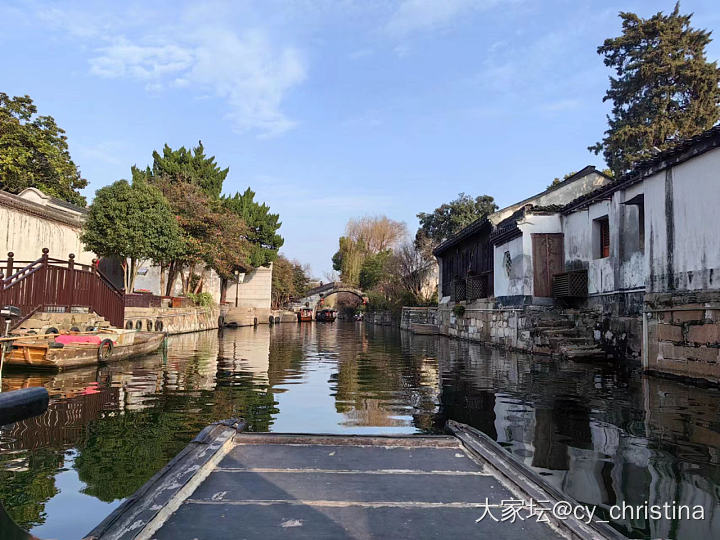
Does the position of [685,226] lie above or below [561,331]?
above

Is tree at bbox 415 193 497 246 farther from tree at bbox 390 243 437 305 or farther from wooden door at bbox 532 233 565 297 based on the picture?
wooden door at bbox 532 233 565 297

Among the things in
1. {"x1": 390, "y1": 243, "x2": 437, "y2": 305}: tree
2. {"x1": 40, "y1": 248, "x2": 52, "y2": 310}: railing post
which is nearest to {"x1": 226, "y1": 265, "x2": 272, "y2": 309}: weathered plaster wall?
{"x1": 390, "y1": 243, "x2": 437, "y2": 305}: tree

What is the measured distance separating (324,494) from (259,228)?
46.6 metres

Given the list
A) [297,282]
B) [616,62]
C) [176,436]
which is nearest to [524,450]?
[176,436]

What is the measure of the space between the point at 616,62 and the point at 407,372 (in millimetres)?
29104

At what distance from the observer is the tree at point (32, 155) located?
27.9 m

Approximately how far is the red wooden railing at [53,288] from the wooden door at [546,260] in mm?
14595

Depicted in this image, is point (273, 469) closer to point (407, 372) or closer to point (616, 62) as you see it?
point (407, 372)

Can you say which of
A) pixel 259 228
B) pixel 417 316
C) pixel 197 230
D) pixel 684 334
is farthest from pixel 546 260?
pixel 259 228

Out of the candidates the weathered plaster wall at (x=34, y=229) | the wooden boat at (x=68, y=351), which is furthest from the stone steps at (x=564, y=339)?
the weathered plaster wall at (x=34, y=229)

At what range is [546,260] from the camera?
60.8 ft

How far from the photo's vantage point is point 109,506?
12.8 feet

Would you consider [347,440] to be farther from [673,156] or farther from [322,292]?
[322,292]

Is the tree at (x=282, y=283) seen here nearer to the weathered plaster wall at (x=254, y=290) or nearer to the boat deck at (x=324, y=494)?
the weathered plaster wall at (x=254, y=290)
